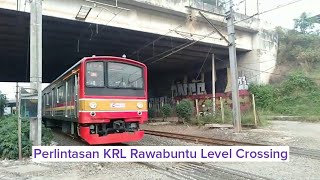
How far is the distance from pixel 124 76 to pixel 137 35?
37.5ft

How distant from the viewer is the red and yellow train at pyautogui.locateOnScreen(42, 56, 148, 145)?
1016 cm

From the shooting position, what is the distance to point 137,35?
72.2 feet

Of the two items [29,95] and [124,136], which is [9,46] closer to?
[29,95]

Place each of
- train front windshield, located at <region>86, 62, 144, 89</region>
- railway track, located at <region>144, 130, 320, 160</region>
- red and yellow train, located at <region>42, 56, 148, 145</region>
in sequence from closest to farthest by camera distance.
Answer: railway track, located at <region>144, 130, 320, 160</region>, red and yellow train, located at <region>42, 56, 148, 145</region>, train front windshield, located at <region>86, 62, 144, 89</region>

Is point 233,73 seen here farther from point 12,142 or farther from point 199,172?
point 12,142

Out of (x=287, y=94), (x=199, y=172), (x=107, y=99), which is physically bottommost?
(x=199, y=172)

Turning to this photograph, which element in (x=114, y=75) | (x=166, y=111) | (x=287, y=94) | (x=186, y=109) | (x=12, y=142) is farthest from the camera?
(x=166, y=111)

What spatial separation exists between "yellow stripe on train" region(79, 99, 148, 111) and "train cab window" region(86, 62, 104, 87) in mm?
543

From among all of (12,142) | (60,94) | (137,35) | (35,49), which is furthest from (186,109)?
(12,142)

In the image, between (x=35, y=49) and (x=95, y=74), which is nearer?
(x=95, y=74)

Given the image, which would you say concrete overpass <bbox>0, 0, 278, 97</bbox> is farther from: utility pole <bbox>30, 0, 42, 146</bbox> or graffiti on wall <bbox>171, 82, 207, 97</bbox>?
utility pole <bbox>30, 0, 42, 146</bbox>

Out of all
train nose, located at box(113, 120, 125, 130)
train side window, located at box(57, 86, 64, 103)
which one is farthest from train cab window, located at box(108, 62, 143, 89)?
train side window, located at box(57, 86, 64, 103)

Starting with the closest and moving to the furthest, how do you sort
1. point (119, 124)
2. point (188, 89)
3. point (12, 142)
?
point (12, 142)
point (119, 124)
point (188, 89)

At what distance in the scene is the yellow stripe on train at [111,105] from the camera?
32.9 ft
